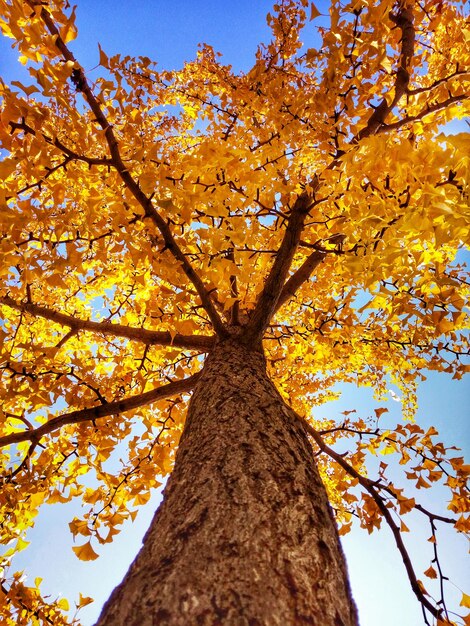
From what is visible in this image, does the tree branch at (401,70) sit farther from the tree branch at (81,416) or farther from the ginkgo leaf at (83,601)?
the ginkgo leaf at (83,601)

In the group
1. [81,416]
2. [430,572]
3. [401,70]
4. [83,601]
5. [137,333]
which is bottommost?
[83,601]

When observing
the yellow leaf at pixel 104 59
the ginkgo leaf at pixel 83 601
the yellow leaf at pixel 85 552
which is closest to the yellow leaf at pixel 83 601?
the ginkgo leaf at pixel 83 601

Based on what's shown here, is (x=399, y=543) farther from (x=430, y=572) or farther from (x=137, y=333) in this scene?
(x=137, y=333)

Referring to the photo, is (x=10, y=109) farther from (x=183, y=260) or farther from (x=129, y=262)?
(x=129, y=262)

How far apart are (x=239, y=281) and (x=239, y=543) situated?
1.83m

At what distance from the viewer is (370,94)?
248cm

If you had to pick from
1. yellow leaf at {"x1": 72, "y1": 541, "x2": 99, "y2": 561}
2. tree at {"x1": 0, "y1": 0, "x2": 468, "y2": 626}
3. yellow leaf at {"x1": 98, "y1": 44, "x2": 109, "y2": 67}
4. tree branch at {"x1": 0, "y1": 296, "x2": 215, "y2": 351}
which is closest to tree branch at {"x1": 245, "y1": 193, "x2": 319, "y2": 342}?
tree at {"x1": 0, "y1": 0, "x2": 468, "y2": 626}

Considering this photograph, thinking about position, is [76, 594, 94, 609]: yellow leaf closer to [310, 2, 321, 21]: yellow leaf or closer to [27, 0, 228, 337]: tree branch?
[27, 0, 228, 337]: tree branch

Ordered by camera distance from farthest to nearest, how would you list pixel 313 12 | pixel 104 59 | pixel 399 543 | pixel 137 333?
pixel 137 333
pixel 399 543
pixel 313 12
pixel 104 59

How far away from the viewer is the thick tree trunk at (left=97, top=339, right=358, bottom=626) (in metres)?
0.74

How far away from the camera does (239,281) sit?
2.55 m

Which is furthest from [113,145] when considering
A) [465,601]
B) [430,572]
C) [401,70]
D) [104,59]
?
[430,572]

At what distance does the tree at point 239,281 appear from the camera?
949 mm

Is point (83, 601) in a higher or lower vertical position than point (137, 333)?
lower
